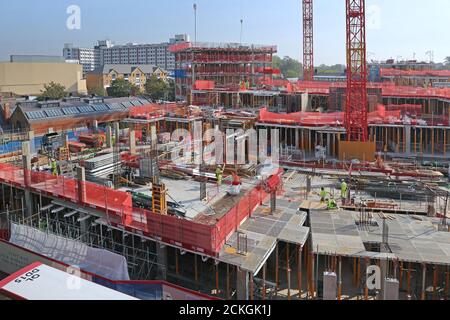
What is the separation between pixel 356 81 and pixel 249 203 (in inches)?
574

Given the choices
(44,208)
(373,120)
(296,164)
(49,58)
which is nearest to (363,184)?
(296,164)

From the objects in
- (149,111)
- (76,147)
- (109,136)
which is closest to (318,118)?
(149,111)

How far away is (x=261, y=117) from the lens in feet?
96.2

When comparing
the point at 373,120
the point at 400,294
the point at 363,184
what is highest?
the point at 373,120

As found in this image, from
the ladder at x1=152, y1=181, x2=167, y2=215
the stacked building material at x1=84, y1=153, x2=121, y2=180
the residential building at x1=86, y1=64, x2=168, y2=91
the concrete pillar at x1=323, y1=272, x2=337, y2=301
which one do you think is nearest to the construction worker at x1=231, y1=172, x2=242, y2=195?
the ladder at x1=152, y1=181, x2=167, y2=215

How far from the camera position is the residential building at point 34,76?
214 ft

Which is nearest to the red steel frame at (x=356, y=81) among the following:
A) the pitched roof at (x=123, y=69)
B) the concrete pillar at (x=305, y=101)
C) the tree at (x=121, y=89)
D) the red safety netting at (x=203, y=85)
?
the concrete pillar at (x=305, y=101)

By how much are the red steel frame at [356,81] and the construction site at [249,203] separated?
0.21 ft

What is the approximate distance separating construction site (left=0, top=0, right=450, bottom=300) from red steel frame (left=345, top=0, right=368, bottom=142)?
6 centimetres

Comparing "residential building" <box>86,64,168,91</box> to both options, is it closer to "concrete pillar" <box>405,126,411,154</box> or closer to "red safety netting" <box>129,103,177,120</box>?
"red safety netting" <box>129,103,177,120</box>

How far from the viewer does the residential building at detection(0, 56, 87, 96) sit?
65125mm

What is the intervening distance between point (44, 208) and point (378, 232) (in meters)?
11.4

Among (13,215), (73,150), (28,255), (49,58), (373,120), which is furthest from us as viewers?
(49,58)
